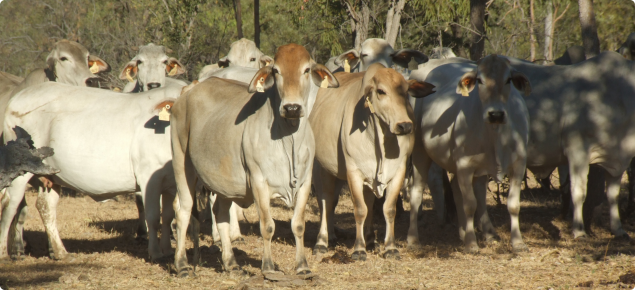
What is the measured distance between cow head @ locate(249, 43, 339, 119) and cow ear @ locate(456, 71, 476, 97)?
2.12 m

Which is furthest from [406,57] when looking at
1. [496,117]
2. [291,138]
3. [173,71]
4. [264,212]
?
[264,212]

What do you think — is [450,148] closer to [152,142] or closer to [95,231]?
[152,142]

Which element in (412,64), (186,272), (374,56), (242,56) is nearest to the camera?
(186,272)

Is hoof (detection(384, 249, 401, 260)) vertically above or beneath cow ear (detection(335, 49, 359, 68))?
beneath

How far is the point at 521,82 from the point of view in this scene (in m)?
7.64

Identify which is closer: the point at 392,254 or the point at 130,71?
the point at 392,254

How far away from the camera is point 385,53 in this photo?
35.4 feet

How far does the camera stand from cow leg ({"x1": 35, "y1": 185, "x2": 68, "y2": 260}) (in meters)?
8.02

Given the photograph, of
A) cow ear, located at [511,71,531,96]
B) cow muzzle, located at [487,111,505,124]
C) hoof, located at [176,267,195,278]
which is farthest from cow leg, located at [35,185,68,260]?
cow ear, located at [511,71,531,96]

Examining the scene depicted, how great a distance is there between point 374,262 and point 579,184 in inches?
117

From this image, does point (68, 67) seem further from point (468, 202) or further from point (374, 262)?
point (468, 202)

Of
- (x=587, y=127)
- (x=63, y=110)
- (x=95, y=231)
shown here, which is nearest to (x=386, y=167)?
(x=587, y=127)

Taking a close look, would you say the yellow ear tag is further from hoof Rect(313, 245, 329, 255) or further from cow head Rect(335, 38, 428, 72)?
hoof Rect(313, 245, 329, 255)

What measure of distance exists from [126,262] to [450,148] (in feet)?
14.1
